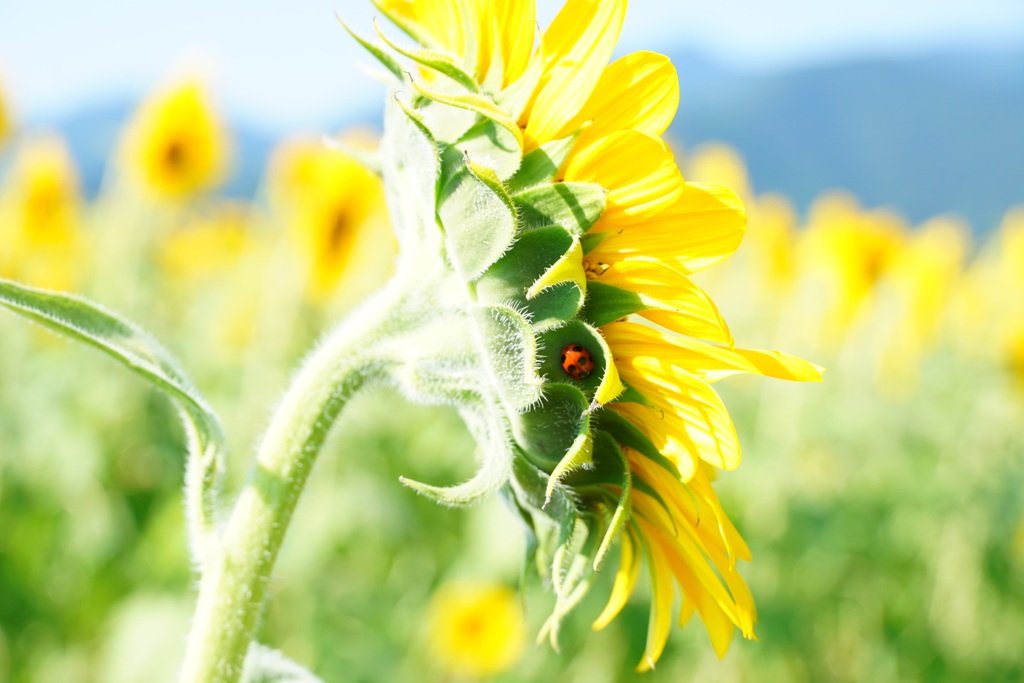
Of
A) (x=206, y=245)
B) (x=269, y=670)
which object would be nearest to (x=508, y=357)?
(x=269, y=670)

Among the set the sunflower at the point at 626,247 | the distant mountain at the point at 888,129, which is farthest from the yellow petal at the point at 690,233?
the distant mountain at the point at 888,129

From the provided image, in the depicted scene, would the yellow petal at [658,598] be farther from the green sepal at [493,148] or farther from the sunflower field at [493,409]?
the green sepal at [493,148]

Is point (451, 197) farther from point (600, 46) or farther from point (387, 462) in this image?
point (387, 462)

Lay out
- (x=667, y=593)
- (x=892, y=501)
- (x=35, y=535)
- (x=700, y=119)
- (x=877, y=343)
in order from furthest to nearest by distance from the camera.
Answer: (x=700, y=119) → (x=877, y=343) → (x=892, y=501) → (x=35, y=535) → (x=667, y=593)

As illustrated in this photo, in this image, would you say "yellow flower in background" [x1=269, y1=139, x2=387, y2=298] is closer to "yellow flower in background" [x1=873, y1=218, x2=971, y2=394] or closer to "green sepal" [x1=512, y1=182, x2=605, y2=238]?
"yellow flower in background" [x1=873, y1=218, x2=971, y2=394]

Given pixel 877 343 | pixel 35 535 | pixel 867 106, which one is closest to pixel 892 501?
pixel 877 343

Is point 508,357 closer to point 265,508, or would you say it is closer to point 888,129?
point 265,508
